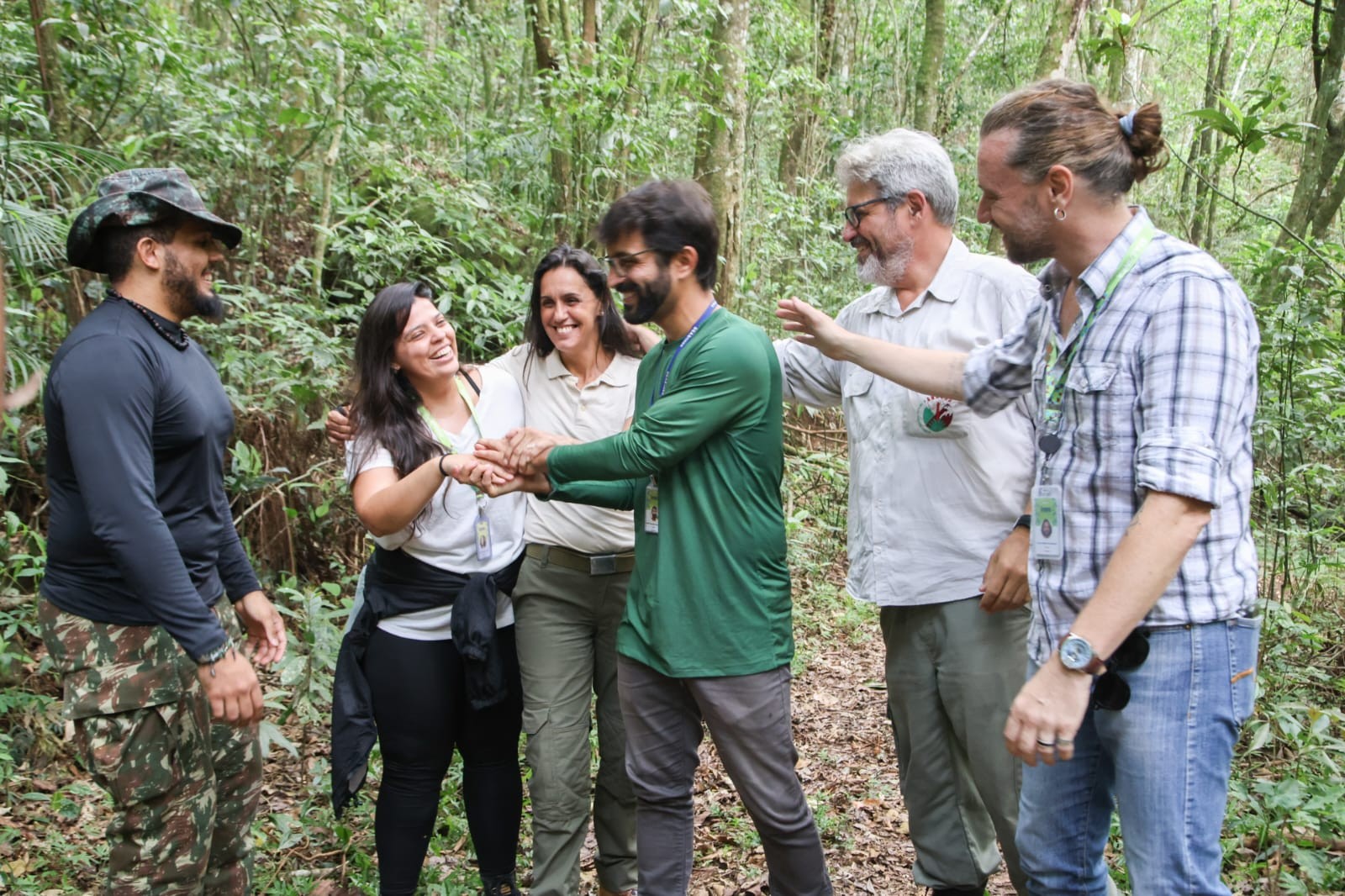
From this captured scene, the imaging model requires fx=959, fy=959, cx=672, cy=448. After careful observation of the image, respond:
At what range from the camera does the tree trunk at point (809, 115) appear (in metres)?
11.9

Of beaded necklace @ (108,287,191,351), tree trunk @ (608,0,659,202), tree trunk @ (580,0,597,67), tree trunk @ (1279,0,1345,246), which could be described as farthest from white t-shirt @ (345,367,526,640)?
tree trunk @ (580,0,597,67)

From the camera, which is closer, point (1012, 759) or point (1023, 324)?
point (1023, 324)

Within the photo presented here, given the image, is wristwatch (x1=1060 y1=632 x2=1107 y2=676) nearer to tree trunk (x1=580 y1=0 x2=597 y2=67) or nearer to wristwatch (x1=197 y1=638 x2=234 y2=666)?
wristwatch (x1=197 y1=638 x2=234 y2=666)

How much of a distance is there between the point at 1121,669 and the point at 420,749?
6.93 feet

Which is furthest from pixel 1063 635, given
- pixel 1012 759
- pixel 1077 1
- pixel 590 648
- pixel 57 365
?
pixel 1077 1

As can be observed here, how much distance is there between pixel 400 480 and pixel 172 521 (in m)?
0.62

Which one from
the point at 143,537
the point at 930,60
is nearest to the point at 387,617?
the point at 143,537

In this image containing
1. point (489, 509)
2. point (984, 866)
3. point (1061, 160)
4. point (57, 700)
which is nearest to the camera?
point (1061, 160)

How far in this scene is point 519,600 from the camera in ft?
10.8

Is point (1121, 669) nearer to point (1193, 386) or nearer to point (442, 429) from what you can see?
point (1193, 386)

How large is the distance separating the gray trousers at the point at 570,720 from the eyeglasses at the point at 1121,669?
5.50 feet

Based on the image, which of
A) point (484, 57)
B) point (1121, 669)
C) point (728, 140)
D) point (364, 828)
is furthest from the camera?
point (484, 57)

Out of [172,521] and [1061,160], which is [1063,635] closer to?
[1061,160]

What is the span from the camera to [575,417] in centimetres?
339
